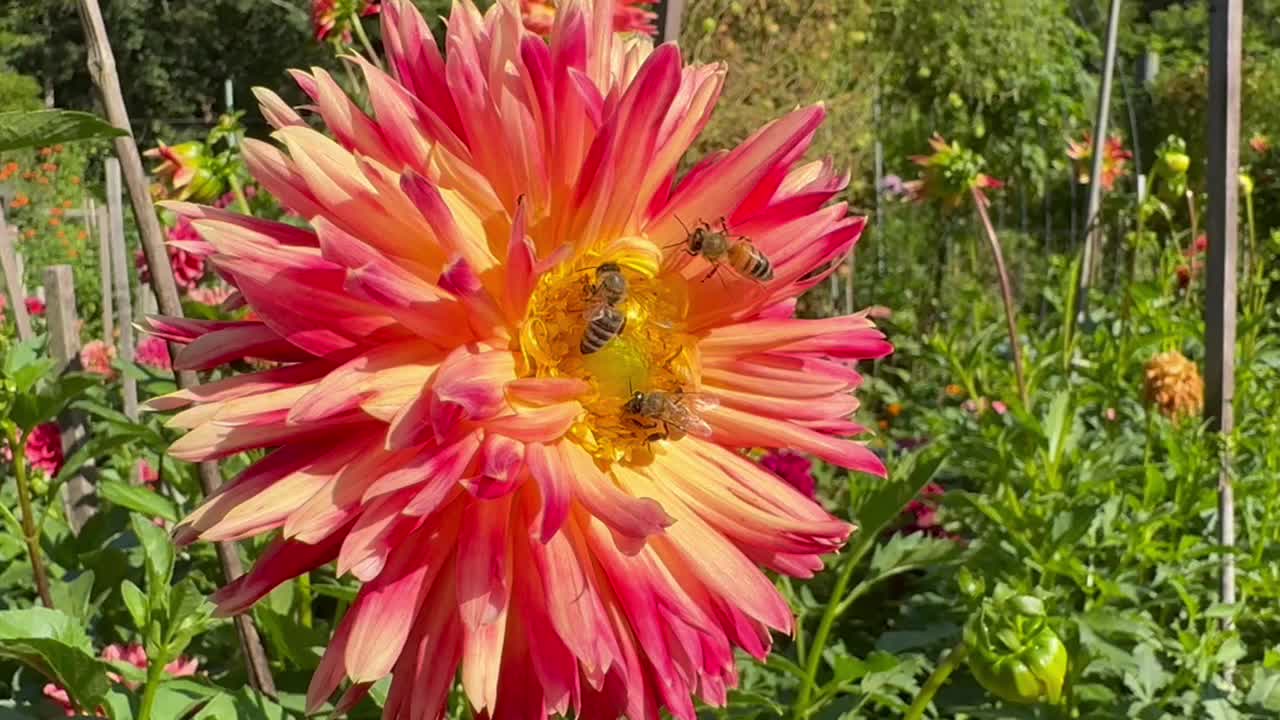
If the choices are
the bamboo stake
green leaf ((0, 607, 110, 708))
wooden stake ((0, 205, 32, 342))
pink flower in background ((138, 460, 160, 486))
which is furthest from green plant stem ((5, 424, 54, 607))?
pink flower in background ((138, 460, 160, 486))

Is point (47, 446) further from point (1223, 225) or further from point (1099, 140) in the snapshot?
point (1099, 140)

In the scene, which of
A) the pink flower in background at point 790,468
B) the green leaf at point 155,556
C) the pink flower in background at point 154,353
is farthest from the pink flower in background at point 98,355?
the green leaf at point 155,556

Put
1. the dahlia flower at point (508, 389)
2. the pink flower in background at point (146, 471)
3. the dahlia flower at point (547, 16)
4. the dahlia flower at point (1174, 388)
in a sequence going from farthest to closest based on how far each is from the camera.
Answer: the pink flower in background at point (146, 471) < the dahlia flower at point (1174, 388) < the dahlia flower at point (547, 16) < the dahlia flower at point (508, 389)

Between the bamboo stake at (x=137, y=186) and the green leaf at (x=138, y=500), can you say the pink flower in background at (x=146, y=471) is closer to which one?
the green leaf at (x=138, y=500)

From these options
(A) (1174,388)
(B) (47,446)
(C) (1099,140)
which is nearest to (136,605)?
(B) (47,446)

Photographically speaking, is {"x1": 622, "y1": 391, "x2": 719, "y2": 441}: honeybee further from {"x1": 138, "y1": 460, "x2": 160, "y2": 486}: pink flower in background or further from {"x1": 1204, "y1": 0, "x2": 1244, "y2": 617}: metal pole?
{"x1": 138, "y1": 460, "x2": 160, "y2": 486}: pink flower in background
